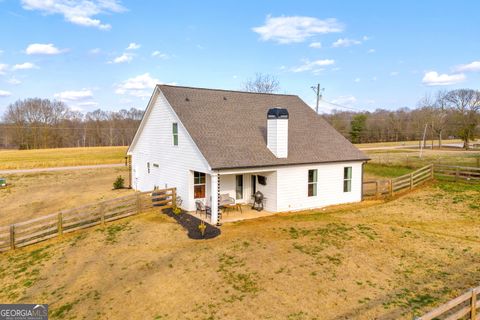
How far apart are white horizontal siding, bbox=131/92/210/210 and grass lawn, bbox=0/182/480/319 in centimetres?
256

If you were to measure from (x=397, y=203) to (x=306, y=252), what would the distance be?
33.1ft

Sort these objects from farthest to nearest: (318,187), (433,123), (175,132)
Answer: (433,123), (318,187), (175,132)

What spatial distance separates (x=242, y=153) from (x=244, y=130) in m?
2.48

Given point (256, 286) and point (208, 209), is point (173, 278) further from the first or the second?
point (208, 209)

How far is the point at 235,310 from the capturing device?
7930 mm

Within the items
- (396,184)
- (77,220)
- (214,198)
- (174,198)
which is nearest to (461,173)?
(396,184)

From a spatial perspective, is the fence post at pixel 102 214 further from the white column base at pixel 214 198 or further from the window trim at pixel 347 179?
the window trim at pixel 347 179

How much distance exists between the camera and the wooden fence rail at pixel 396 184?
66.9 ft

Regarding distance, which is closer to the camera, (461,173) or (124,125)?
(461,173)

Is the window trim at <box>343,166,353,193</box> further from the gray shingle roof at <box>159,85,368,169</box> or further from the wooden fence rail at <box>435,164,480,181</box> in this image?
the wooden fence rail at <box>435,164,480,181</box>

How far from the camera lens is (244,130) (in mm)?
17859

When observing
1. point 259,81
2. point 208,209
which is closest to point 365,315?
point 208,209

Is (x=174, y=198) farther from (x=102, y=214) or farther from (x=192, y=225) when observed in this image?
(x=102, y=214)

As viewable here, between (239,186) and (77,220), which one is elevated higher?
(239,186)
